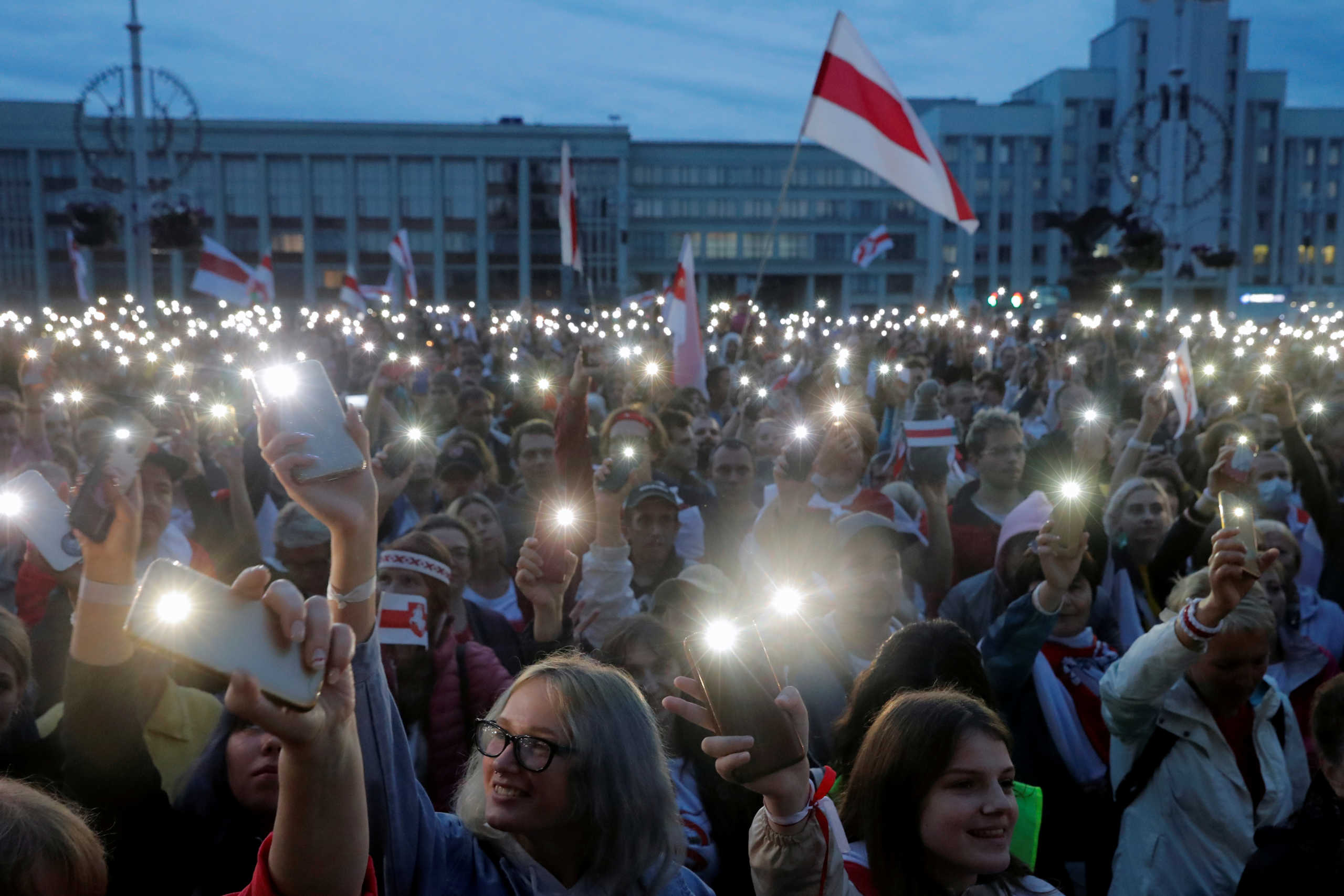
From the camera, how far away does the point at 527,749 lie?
7.10 ft

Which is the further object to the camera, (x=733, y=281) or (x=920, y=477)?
(x=733, y=281)

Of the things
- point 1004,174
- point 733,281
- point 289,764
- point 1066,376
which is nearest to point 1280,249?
point 1004,174

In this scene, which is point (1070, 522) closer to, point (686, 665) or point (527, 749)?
point (686, 665)

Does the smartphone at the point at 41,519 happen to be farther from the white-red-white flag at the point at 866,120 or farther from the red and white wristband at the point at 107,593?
the white-red-white flag at the point at 866,120

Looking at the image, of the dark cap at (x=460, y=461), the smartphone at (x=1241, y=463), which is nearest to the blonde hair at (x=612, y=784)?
the smartphone at (x=1241, y=463)

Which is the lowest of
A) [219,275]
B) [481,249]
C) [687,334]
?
[687,334]

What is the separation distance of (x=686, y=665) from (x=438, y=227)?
6969cm

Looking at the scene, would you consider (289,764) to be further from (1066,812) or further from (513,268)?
(513,268)

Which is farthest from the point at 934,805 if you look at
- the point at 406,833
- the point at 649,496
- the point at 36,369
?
the point at 36,369

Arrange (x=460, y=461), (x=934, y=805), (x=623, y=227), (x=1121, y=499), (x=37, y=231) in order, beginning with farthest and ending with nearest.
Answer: (x=623, y=227) < (x=37, y=231) < (x=460, y=461) < (x=1121, y=499) < (x=934, y=805)

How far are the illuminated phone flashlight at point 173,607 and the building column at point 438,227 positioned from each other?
2720 inches

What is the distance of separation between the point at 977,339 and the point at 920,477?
14.4 metres

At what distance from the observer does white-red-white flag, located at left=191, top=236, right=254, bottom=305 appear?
599 inches

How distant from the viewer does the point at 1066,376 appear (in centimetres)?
1136
